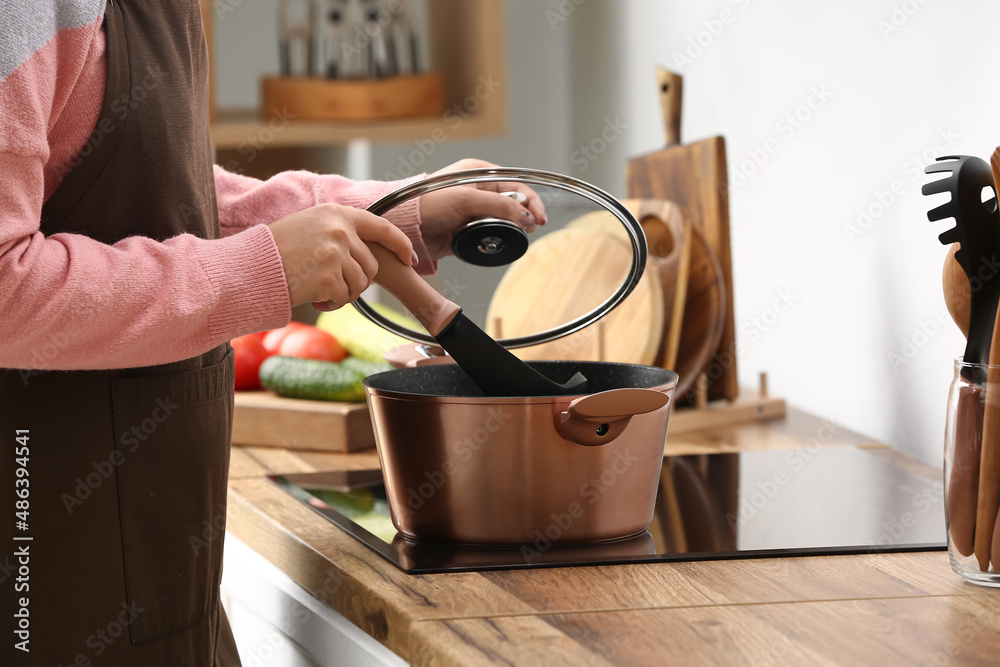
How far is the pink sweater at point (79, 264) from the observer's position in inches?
23.1

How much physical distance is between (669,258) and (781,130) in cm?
26

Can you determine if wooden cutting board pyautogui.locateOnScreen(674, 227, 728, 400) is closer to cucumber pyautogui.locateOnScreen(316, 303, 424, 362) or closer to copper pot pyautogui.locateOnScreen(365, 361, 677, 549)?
cucumber pyautogui.locateOnScreen(316, 303, 424, 362)

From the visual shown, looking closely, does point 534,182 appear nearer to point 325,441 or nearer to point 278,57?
point 325,441

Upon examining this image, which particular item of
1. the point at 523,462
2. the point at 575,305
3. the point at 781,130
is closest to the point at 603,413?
the point at 523,462

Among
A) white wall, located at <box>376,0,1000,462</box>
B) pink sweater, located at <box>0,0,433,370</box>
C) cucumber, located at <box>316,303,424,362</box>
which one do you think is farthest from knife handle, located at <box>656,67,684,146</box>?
pink sweater, located at <box>0,0,433,370</box>

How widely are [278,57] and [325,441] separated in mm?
1132

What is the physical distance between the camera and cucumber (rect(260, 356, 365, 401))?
4.23 feet

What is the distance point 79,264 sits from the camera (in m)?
0.61

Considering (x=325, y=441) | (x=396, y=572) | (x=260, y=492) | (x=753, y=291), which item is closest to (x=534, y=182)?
(x=396, y=572)

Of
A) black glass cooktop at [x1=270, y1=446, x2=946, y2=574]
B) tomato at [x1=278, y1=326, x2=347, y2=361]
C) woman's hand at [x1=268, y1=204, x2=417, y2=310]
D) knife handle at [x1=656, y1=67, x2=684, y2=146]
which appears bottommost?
→ black glass cooktop at [x1=270, y1=446, x2=946, y2=574]

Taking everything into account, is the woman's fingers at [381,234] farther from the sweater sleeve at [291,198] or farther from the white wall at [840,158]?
the white wall at [840,158]

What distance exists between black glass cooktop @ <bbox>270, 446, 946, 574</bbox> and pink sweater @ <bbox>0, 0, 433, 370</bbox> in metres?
0.25

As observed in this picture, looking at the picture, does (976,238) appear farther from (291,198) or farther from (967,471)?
(291,198)

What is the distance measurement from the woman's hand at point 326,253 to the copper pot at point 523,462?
0.12 metres
